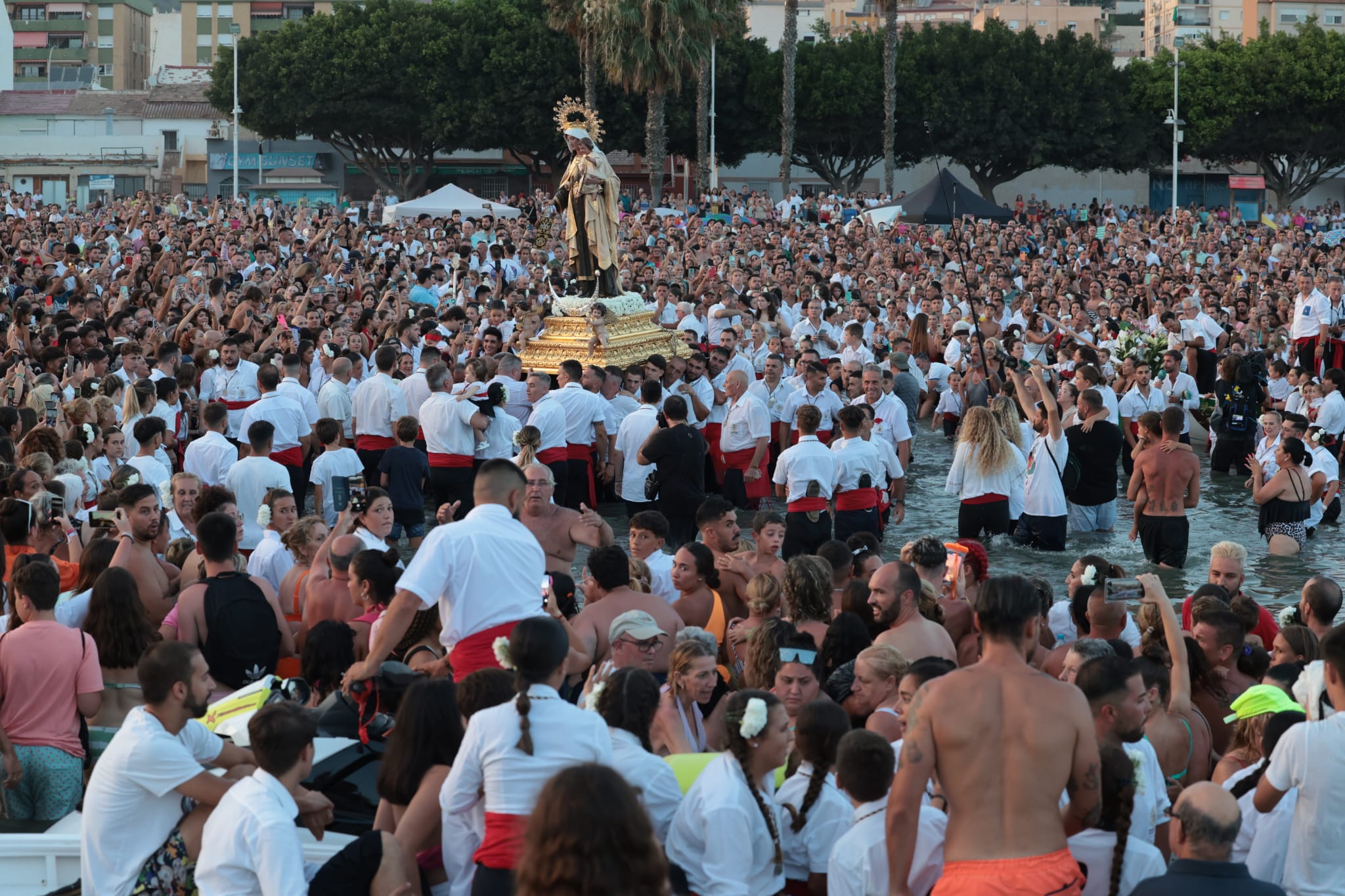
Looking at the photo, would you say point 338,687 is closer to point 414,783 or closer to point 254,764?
point 254,764

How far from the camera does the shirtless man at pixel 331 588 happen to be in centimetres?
725

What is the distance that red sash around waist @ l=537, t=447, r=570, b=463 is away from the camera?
41.0ft

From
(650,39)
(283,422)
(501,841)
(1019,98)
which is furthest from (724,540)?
(1019,98)

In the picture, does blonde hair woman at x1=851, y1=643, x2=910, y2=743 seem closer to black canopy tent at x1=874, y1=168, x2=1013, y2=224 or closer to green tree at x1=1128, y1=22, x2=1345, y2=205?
black canopy tent at x1=874, y1=168, x2=1013, y2=224

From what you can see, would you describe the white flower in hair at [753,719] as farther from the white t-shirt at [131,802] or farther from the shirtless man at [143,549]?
the shirtless man at [143,549]

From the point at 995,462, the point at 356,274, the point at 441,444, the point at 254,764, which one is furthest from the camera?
the point at 356,274

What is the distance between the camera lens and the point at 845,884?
15.3 ft

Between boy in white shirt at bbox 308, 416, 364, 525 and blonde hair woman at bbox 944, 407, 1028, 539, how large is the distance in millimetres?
4242

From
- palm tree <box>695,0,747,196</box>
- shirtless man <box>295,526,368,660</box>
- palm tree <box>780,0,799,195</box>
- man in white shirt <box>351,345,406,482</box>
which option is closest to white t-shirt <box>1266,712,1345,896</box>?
shirtless man <box>295,526,368,660</box>

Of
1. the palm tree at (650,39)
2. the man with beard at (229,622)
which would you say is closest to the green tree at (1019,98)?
the palm tree at (650,39)

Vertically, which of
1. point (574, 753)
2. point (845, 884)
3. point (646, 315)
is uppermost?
point (646, 315)

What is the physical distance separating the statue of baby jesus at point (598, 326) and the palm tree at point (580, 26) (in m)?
25.5

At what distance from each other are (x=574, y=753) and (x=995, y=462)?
6984mm

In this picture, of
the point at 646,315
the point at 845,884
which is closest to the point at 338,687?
the point at 845,884
